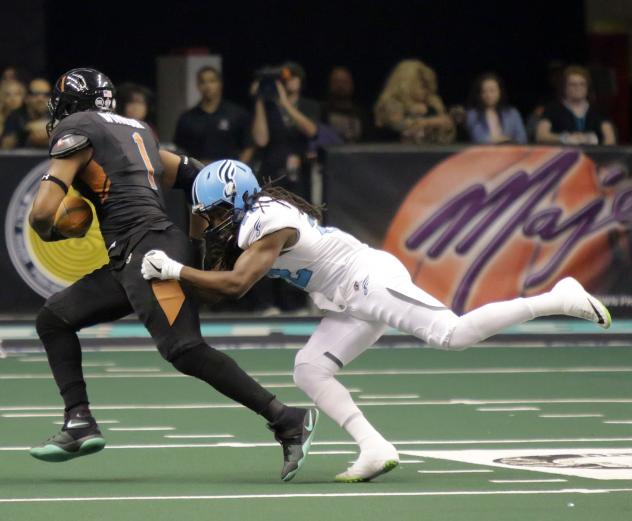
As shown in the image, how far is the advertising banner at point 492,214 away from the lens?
612 inches

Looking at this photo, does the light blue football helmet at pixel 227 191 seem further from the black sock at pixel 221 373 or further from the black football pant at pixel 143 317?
the black sock at pixel 221 373

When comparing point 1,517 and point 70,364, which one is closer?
point 1,517

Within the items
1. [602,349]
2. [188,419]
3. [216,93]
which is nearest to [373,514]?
[188,419]

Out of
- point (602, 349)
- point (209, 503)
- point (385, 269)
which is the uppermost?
point (385, 269)

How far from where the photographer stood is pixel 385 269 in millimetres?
8633

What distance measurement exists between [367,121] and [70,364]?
30.5ft

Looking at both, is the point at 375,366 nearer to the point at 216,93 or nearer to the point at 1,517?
the point at 216,93

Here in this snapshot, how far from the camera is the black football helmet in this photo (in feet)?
29.0

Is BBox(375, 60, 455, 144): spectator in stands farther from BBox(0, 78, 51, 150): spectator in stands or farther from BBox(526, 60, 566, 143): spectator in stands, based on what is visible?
BBox(0, 78, 51, 150): spectator in stands

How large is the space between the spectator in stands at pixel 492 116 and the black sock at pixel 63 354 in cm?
794

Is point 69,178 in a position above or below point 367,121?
above

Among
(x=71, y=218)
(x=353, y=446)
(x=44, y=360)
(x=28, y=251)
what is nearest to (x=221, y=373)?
(x=71, y=218)

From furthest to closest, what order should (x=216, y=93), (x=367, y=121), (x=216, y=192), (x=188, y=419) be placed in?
1. (x=367, y=121)
2. (x=216, y=93)
3. (x=188, y=419)
4. (x=216, y=192)

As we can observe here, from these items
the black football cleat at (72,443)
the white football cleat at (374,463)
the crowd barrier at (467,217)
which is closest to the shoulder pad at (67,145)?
the black football cleat at (72,443)
